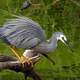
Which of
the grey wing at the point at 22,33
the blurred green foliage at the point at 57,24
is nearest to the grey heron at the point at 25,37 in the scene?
the grey wing at the point at 22,33

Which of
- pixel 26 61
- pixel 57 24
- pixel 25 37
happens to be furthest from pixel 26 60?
pixel 57 24

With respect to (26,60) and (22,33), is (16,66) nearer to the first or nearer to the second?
(26,60)

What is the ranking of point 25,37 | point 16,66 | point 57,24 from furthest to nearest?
point 57,24, point 25,37, point 16,66

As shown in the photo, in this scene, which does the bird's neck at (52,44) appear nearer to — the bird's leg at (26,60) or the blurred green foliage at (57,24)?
the bird's leg at (26,60)

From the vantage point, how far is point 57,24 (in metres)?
A: 4.15

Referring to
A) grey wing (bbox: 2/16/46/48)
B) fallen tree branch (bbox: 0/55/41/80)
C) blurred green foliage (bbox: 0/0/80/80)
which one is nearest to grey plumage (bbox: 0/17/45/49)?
grey wing (bbox: 2/16/46/48)

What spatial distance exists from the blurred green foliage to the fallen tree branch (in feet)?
1.20

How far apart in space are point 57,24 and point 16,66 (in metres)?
1.19

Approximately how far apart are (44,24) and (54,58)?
1.44ft

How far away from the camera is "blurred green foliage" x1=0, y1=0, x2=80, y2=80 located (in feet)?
12.0

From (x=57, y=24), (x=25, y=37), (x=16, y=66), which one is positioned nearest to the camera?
(x=16, y=66)

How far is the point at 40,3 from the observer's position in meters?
4.28

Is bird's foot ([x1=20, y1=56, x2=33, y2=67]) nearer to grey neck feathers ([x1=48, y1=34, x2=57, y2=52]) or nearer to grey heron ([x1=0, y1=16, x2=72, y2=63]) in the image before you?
grey heron ([x1=0, y1=16, x2=72, y2=63])

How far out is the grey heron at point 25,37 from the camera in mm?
3139
